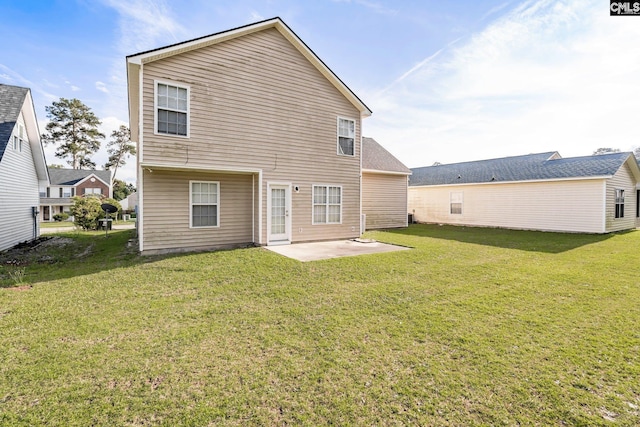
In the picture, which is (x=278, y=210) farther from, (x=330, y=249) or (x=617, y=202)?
(x=617, y=202)

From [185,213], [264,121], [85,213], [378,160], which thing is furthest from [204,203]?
[85,213]

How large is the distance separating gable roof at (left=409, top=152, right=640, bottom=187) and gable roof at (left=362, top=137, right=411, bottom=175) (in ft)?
16.5

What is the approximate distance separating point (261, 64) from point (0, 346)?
979 cm

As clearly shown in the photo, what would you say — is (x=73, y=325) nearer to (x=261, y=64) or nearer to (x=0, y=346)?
(x=0, y=346)

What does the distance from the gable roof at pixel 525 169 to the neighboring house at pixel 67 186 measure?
42.5 meters

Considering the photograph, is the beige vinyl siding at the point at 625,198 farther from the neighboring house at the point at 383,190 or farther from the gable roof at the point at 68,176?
the gable roof at the point at 68,176

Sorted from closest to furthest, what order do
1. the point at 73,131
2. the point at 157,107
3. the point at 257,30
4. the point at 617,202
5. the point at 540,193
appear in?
1. the point at 157,107
2. the point at 257,30
3. the point at 617,202
4. the point at 540,193
5. the point at 73,131

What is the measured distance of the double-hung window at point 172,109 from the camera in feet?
28.3

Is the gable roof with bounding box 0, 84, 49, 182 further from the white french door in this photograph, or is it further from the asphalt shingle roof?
the white french door

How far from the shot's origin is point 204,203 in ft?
32.2

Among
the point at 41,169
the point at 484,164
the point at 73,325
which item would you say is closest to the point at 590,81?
the point at 484,164

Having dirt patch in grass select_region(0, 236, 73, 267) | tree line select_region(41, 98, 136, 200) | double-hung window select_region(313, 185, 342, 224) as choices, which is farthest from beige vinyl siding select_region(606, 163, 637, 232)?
tree line select_region(41, 98, 136, 200)

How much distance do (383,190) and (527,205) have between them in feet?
27.9

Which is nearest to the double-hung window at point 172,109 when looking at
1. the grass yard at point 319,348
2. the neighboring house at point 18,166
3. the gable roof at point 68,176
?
the grass yard at point 319,348
